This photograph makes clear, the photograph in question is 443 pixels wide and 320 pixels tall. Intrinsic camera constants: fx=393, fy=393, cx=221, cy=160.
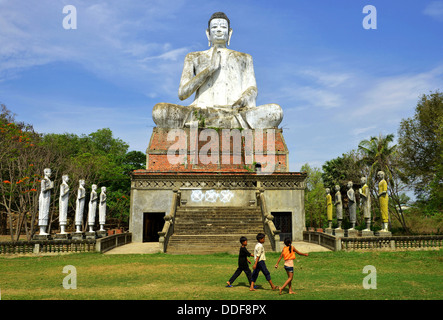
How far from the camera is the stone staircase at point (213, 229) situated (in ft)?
54.3

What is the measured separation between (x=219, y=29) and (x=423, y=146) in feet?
60.8

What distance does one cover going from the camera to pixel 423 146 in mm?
30984

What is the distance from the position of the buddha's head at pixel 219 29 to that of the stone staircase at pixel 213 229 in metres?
15.7

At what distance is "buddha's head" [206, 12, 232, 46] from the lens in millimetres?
30938

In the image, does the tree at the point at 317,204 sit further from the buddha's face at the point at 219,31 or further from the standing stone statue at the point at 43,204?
the standing stone statue at the point at 43,204

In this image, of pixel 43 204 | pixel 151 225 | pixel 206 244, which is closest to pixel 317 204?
pixel 151 225

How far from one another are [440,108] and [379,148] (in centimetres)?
804

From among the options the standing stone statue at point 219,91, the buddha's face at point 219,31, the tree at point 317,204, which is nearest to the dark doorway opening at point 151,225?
the standing stone statue at point 219,91

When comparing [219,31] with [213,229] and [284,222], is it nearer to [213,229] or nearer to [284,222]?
[284,222]

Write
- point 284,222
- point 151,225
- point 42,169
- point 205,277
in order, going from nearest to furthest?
1. point 205,277
2. point 151,225
3. point 284,222
4. point 42,169

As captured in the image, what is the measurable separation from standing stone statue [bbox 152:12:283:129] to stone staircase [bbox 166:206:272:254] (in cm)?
854

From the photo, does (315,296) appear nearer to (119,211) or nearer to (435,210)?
(435,210)
